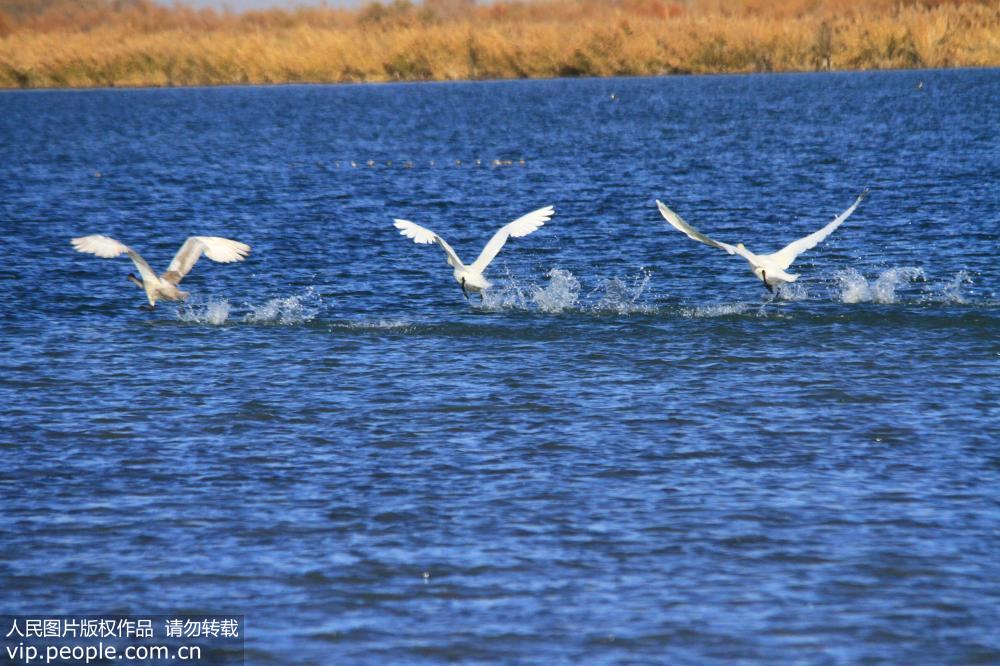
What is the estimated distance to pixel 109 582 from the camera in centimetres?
954

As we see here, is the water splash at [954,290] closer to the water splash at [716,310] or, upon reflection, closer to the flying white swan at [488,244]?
the water splash at [716,310]

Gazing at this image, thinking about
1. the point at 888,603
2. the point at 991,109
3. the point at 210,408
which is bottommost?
the point at 888,603

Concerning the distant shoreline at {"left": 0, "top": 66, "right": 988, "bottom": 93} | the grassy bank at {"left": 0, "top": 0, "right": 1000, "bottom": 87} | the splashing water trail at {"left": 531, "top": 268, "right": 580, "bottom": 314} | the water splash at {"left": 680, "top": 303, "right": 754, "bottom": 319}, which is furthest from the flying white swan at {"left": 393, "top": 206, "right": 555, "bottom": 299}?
the distant shoreline at {"left": 0, "top": 66, "right": 988, "bottom": 93}

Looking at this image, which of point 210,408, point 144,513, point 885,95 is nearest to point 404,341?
point 210,408

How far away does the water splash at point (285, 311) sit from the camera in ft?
63.5

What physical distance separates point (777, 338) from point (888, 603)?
856 centimetres

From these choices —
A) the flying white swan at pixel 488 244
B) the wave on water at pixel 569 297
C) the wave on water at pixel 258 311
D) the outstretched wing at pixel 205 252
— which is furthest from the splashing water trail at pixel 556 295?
the outstretched wing at pixel 205 252

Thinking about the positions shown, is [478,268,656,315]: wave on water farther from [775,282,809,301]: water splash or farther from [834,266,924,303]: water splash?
[834,266,924,303]: water splash

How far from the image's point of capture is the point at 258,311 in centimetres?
1995

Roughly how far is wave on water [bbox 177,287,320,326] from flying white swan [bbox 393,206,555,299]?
2.61 m

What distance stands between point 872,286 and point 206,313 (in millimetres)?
9416

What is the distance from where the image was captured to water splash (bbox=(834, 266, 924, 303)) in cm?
1944

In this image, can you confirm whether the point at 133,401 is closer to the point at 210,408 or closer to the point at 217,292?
the point at 210,408

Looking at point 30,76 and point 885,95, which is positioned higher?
point 30,76
